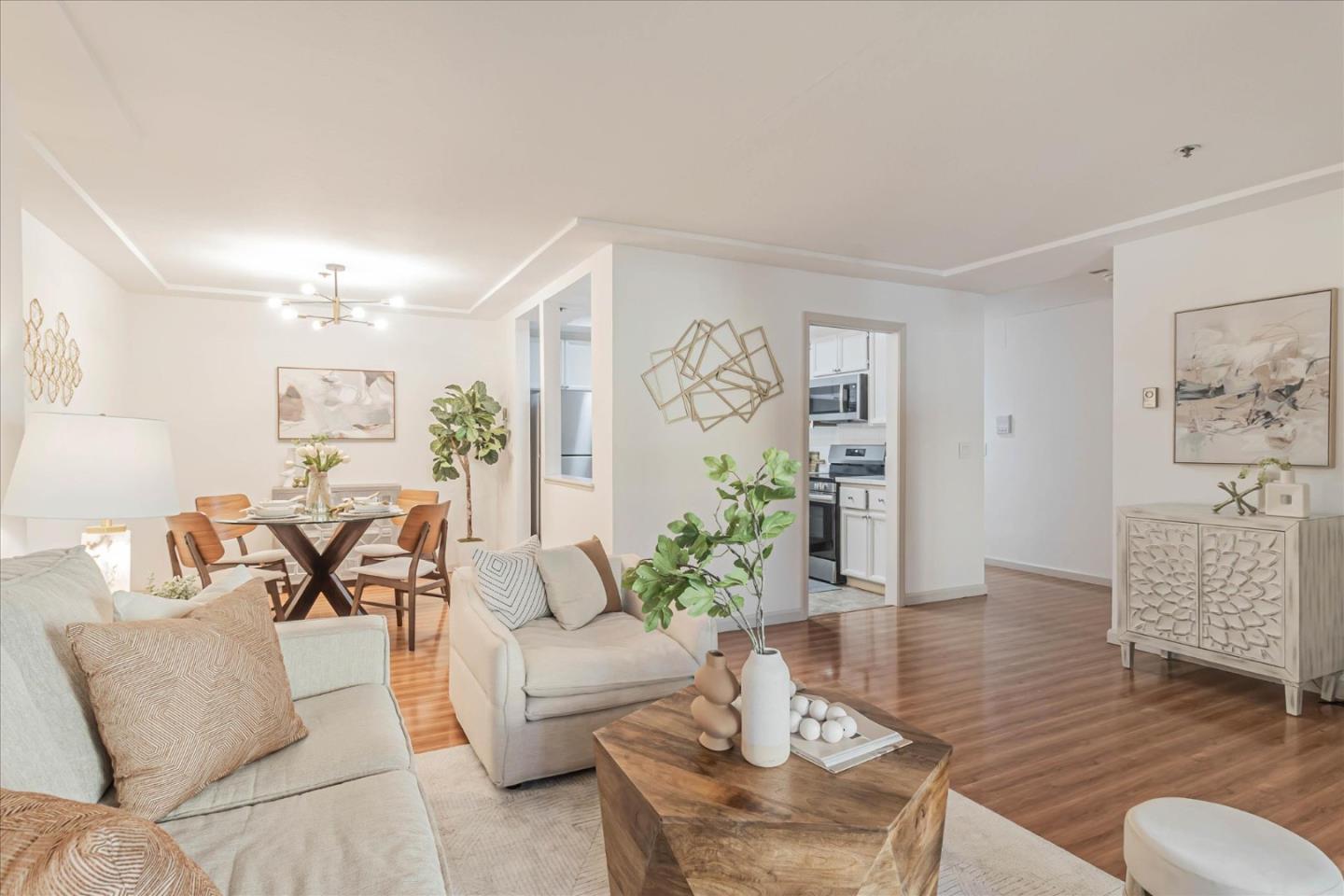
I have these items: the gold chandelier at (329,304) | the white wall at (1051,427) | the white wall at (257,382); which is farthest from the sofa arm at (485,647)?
the white wall at (1051,427)

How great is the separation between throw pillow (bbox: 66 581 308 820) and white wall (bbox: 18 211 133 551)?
2.34 meters

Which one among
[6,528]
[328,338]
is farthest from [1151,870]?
[328,338]

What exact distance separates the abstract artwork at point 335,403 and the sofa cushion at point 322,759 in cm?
491

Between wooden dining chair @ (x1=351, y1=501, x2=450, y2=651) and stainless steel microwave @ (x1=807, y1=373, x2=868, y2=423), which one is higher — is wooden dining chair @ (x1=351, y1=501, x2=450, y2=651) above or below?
below

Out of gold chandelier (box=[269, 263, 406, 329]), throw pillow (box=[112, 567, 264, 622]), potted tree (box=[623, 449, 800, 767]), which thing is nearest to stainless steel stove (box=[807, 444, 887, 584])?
gold chandelier (box=[269, 263, 406, 329])

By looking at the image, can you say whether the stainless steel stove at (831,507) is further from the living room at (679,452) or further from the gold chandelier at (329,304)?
the gold chandelier at (329,304)

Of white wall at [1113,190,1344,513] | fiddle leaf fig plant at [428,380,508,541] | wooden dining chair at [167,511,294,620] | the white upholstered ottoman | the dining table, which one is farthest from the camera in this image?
fiddle leaf fig plant at [428,380,508,541]

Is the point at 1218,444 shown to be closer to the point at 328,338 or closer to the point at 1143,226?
the point at 1143,226

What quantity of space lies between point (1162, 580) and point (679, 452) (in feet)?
9.29

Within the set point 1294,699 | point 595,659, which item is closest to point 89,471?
point 595,659

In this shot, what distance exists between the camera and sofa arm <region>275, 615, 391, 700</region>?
217 cm

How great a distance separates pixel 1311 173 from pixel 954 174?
1666mm

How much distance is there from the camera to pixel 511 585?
3002 millimetres

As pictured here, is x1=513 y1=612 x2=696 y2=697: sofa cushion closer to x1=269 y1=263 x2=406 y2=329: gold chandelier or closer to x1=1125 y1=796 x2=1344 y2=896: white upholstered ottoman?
x1=1125 y1=796 x2=1344 y2=896: white upholstered ottoman
